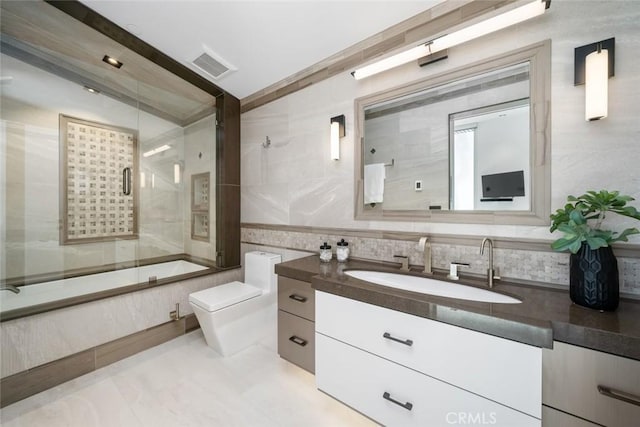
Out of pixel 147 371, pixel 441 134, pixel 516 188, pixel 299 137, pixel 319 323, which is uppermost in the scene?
pixel 299 137

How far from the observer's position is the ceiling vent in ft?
6.40

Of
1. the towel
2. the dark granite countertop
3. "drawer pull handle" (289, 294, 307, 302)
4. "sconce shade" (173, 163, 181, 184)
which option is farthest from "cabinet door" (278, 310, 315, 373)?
"sconce shade" (173, 163, 181, 184)

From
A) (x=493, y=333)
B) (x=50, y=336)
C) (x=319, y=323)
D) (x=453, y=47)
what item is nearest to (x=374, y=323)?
(x=319, y=323)

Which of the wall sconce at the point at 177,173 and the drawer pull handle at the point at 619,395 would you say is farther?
the wall sconce at the point at 177,173

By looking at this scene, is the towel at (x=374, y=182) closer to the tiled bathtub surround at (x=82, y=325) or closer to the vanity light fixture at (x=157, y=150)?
the tiled bathtub surround at (x=82, y=325)

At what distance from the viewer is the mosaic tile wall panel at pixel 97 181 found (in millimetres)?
1867

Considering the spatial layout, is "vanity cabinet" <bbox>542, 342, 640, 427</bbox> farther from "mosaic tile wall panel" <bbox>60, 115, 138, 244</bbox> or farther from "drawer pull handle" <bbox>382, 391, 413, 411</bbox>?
"mosaic tile wall panel" <bbox>60, 115, 138, 244</bbox>

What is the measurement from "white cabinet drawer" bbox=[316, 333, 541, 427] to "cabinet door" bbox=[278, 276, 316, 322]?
6.2 inches

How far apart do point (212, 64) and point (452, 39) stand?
188 cm

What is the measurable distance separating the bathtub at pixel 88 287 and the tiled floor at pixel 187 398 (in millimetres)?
523

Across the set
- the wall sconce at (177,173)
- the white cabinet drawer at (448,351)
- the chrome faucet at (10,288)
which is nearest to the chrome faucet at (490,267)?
the white cabinet drawer at (448,351)

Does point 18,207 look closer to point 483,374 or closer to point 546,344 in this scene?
point 483,374

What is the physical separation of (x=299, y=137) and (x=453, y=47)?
126 centimetres

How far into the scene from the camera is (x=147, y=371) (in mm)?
1654
